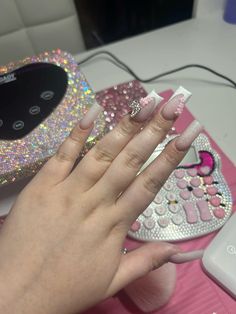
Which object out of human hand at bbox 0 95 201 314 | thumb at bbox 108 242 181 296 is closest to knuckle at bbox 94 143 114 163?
human hand at bbox 0 95 201 314

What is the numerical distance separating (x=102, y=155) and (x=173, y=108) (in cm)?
10

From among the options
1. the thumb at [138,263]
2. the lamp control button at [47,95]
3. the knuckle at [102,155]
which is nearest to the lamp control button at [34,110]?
the lamp control button at [47,95]

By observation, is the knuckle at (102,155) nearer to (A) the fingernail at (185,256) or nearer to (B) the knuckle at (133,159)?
(B) the knuckle at (133,159)

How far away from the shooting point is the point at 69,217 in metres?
0.37

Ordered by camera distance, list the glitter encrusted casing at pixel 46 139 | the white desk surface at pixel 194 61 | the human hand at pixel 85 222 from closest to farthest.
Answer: the human hand at pixel 85 222, the glitter encrusted casing at pixel 46 139, the white desk surface at pixel 194 61

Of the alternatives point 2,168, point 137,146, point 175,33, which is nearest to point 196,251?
point 137,146

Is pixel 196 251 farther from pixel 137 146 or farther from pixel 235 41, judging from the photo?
pixel 235 41

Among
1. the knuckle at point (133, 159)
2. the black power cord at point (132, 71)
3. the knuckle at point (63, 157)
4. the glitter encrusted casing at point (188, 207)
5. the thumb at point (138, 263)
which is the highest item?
the knuckle at point (133, 159)

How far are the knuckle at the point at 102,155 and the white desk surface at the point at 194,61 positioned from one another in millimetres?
259

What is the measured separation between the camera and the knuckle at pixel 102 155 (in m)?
0.40

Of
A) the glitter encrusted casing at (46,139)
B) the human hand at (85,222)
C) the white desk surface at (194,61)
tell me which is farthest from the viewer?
the white desk surface at (194,61)

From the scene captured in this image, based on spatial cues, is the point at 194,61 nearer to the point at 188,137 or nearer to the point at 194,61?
the point at 194,61

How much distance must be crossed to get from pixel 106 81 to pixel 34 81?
0.70 feet

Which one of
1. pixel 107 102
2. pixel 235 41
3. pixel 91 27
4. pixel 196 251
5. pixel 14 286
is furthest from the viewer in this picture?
pixel 91 27
